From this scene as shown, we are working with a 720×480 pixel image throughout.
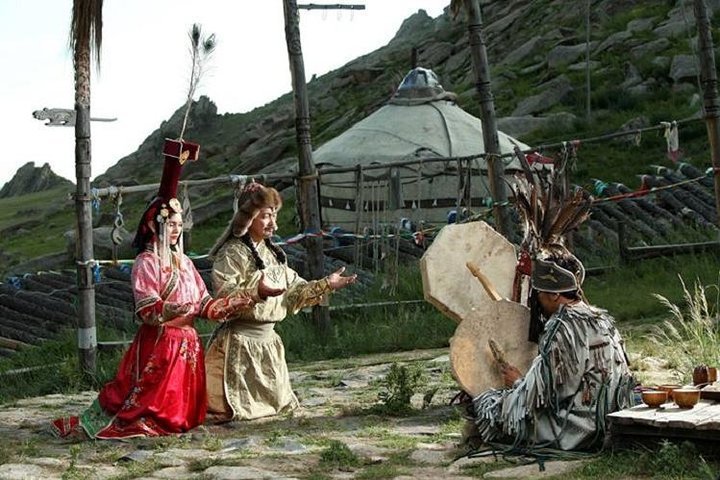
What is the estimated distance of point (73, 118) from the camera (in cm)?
944

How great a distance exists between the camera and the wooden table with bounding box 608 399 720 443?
5402 mm

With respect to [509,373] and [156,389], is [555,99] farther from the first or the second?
[509,373]

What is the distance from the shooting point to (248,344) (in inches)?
305

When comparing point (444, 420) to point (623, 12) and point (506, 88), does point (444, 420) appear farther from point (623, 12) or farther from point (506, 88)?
point (623, 12)

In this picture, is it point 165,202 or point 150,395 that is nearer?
point 150,395

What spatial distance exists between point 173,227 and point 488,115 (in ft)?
13.7

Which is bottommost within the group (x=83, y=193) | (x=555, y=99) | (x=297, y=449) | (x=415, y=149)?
(x=297, y=449)

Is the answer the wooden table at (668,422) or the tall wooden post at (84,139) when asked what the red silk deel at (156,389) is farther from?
the wooden table at (668,422)

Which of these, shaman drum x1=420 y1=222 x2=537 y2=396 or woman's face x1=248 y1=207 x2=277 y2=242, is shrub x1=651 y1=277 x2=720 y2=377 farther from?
woman's face x1=248 y1=207 x2=277 y2=242

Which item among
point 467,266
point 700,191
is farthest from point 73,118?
point 700,191

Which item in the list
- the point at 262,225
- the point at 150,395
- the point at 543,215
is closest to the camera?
the point at 543,215

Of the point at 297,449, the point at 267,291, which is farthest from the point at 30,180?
the point at 297,449

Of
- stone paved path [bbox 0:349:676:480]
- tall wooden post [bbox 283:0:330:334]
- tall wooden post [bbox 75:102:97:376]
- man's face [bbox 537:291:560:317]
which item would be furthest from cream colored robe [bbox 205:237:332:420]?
tall wooden post [bbox 283:0:330:334]

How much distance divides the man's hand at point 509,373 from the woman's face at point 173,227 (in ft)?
A: 7.03
